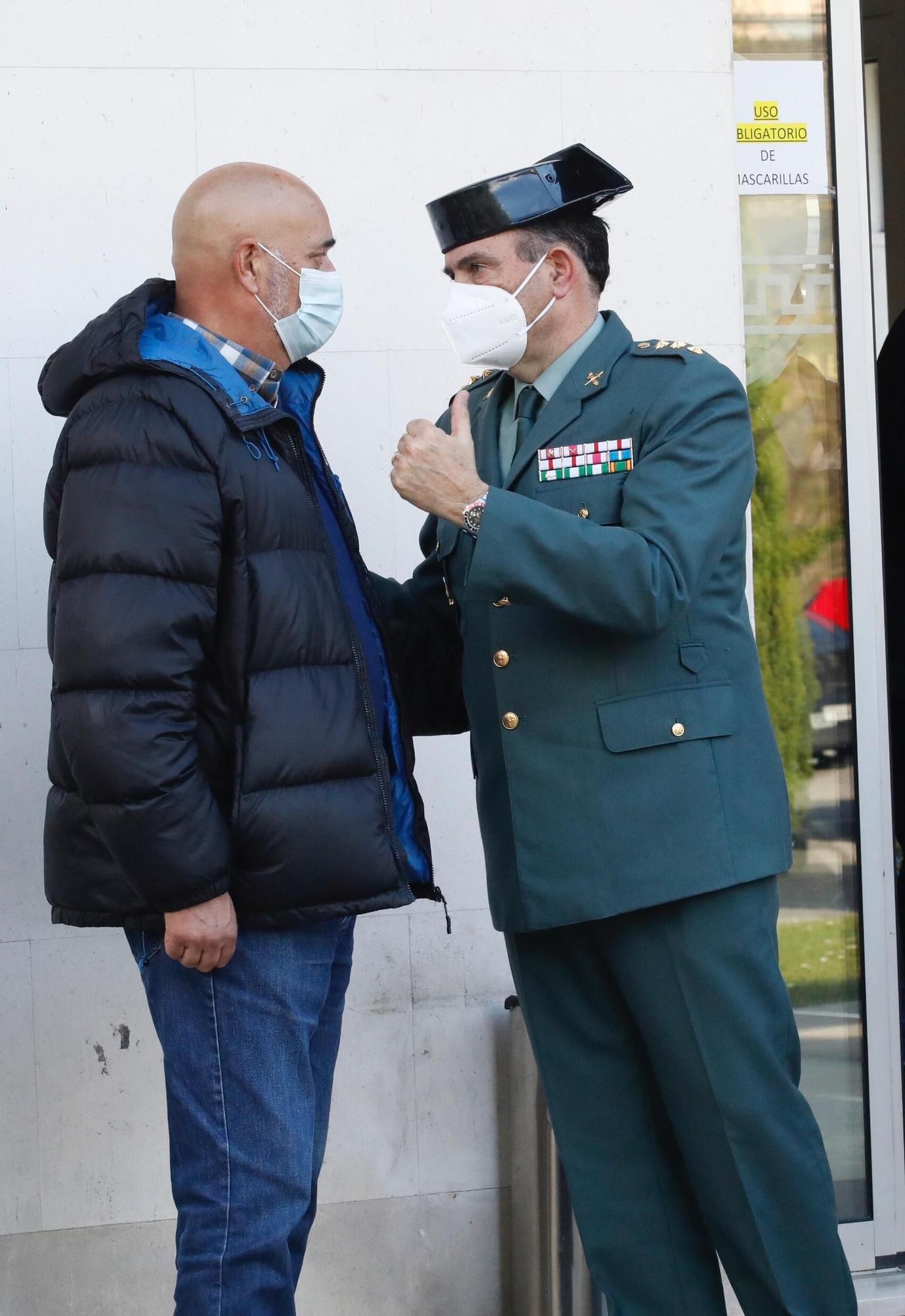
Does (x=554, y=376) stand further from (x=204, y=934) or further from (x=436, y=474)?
(x=204, y=934)

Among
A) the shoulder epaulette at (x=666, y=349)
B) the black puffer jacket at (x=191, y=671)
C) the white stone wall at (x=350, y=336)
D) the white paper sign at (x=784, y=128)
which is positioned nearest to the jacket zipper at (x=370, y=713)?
the black puffer jacket at (x=191, y=671)

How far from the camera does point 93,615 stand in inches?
77.5

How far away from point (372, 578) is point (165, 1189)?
143 cm

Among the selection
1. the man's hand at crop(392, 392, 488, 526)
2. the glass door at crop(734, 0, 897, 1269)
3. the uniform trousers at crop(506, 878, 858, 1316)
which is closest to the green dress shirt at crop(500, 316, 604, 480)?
the man's hand at crop(392, 392, 488, 526)

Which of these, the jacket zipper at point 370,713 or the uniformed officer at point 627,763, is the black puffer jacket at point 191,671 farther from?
the uniformed officer at point 627,763

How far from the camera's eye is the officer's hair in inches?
94.0

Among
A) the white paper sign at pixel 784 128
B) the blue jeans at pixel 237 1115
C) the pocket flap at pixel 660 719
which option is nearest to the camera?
the blue jeans at pixel 237 1115

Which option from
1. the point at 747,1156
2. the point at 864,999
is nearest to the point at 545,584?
the point at 747,1156

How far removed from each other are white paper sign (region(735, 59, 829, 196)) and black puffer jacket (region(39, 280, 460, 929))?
1558 mm

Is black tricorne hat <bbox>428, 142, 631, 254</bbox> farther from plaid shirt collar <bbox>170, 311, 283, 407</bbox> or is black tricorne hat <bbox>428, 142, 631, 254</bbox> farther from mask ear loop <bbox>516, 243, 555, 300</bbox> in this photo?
plaid shirt collar <bbox>170, 311, 283, 407</bbox>

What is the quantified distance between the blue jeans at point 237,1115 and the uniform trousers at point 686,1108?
0.48 meters

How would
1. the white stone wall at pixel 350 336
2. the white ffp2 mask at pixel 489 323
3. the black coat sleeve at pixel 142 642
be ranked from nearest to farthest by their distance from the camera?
the black coat sleeve at pixel 142 642
the white ffp2 mask at pixel 489 323
the white stone wall at pixel 350 336

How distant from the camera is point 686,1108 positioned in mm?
2277

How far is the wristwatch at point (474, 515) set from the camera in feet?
6.95
